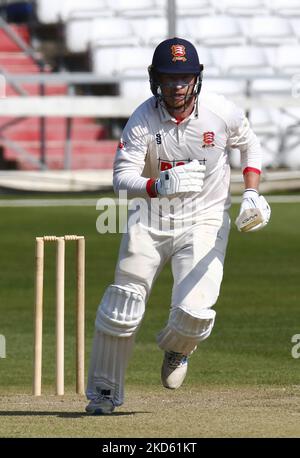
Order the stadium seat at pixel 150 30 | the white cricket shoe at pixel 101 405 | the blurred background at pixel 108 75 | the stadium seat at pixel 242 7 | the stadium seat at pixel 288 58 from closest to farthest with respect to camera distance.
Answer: the white cricket shoe at pixel 101 405
the blurred background at pixel 108 75
the stadium seat at pixel 150 30
the stadium seat at pixel 288 58
the stadium seat at pixel 242 7

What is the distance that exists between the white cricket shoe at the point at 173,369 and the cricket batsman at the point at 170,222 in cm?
13

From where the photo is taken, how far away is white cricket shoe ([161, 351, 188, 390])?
6438 millimetres

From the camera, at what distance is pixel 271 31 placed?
23875mm

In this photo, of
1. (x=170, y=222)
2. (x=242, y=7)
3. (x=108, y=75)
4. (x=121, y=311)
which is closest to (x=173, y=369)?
(x=121, y=311)

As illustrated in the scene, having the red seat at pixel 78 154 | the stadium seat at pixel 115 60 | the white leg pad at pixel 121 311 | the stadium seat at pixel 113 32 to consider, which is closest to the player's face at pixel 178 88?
the white leg pad at pixel 121 311

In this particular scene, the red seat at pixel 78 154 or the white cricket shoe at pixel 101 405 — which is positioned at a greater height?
the red seat at pixel 78 154

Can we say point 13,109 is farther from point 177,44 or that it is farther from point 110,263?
point 177,44

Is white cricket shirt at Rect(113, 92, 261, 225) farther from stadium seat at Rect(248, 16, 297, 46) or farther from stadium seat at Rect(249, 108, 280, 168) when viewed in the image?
stadium seat at Rect(248, 16, 297, 46)

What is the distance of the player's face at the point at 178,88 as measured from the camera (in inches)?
243

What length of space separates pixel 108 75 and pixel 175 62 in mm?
14625

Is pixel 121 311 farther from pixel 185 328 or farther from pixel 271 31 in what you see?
pixel 271 31

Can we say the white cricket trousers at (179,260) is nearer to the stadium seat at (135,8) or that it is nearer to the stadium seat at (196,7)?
the stadium seat at (135,8)

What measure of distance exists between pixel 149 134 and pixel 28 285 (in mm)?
5973
